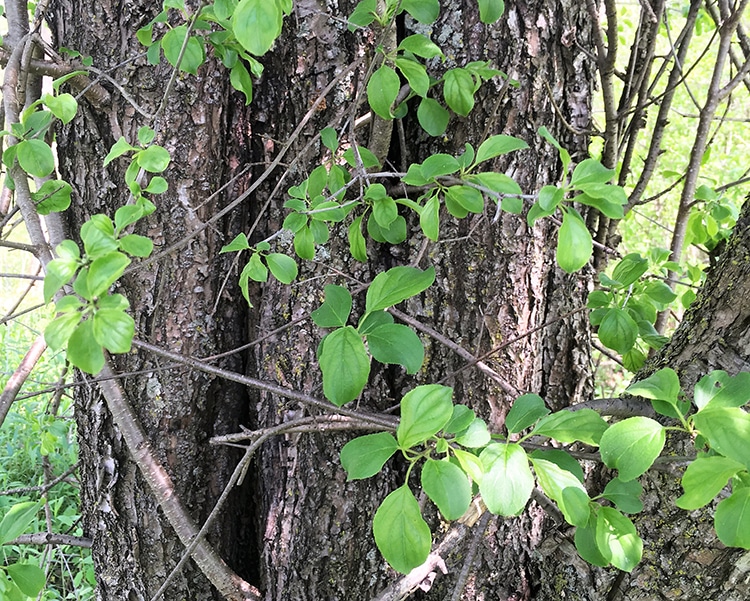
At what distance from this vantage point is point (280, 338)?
106 centimetres

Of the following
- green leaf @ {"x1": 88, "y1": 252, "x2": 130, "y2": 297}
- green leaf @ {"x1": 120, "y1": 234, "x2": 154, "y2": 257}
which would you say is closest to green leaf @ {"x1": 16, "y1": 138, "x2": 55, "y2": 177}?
green leaf @ {"x1": 120, "y1": 234, "x2": 154, "y2": 257}

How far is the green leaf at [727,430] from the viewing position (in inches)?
21.5

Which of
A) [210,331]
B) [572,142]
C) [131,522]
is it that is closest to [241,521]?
[131,522]

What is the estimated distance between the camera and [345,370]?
62cm

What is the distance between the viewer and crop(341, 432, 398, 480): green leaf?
607 millimetres

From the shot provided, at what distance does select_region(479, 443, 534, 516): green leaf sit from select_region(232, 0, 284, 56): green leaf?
42cm

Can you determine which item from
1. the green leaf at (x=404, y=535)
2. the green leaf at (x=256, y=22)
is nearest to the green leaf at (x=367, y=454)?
the green leaf at (x=404, y=535)

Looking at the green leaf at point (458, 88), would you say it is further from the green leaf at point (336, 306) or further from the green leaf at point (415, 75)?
the green leaf at point (336, 306)

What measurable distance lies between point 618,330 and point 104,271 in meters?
0.66

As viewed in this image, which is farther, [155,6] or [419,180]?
[155,6]

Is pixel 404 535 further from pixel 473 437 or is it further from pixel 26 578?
pixel 26 578

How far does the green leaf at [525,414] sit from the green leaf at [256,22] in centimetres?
44

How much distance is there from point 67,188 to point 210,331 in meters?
0.35

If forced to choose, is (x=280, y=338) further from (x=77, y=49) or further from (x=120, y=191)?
(x=77, y=49)
